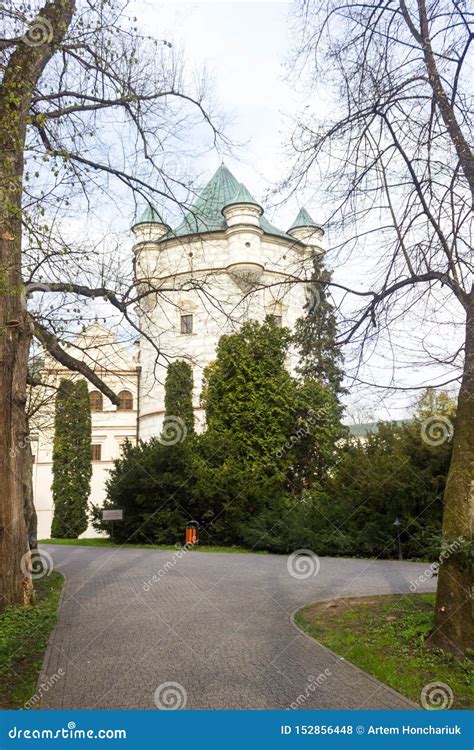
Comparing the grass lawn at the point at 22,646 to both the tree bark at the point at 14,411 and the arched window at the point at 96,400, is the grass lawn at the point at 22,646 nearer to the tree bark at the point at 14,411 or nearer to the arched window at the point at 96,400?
the tree bark at the point at 14,411

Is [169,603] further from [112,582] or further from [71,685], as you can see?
[71,685]

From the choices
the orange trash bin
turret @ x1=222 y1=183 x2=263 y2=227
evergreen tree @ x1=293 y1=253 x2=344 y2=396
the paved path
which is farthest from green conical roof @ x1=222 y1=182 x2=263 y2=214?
evergreen tree @ x1=293 y1=253 x2=344 y2=396

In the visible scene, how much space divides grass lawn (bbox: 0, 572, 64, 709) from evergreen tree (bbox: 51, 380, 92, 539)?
22704mm

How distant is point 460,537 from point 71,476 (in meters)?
28.6

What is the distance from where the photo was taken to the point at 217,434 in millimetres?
23797

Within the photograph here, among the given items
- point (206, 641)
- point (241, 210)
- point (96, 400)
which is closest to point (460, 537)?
point (206, 641)

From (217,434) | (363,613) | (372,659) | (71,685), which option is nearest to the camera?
(71,685)

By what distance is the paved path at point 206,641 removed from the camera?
5.82 metres

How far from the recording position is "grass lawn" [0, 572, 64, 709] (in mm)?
5984

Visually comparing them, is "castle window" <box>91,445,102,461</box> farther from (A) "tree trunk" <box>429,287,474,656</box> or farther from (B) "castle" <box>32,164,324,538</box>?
(A) "tree trunk" <box>429,287,474,656</box>

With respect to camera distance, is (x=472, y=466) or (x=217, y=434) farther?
(x=217, y=434)

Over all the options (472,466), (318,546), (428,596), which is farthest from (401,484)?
(472,466)

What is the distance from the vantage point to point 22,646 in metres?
7.63

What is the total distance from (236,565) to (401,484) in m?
4.73
